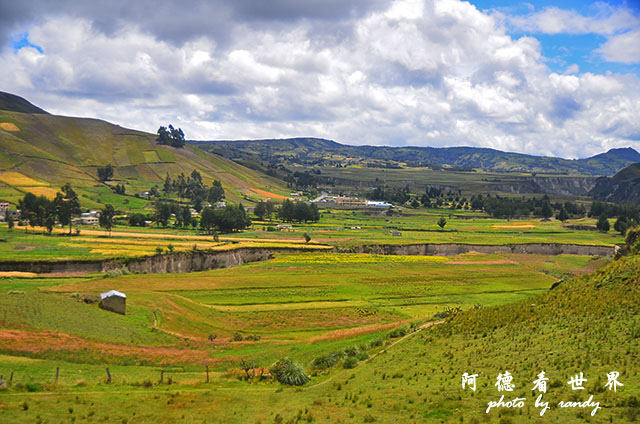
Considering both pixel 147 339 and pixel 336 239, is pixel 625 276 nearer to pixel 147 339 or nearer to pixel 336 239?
pixel 147 339

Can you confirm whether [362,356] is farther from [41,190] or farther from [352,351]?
[41,190]

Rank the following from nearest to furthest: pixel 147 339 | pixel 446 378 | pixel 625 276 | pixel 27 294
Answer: pixel 446 378
pixel 625 276
pixel 147 339
pixel 27 294

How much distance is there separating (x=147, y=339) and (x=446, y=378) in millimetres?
25890

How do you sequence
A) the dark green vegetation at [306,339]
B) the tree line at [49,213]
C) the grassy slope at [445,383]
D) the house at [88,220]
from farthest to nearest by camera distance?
→ the house at [88,220] < the tree line at [49,213] < the dark green vegetation at [306,339] < the grassy slope at [445,383]

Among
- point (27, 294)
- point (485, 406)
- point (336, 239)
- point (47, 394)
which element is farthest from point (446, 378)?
point (336, 239)

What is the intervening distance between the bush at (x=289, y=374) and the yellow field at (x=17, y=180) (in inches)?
6653

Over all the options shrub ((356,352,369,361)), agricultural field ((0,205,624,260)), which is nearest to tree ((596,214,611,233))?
agricultural field ((0,205,624,260))

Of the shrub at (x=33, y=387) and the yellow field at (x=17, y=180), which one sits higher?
the yellow field at (x=17, y=180)

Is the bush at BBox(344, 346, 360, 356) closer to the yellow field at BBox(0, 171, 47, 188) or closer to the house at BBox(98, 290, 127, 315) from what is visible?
the house at BBox(98, 290, 127, 315)

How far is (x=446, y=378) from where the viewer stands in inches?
1079

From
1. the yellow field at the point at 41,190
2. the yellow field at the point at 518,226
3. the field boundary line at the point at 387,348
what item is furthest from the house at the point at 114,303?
the yellow field at the point at 518,226

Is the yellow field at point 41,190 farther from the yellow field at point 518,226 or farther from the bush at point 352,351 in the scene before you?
the bush at point 352,351

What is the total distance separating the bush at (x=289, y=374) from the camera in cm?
3108

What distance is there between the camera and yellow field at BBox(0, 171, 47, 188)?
17175cm
